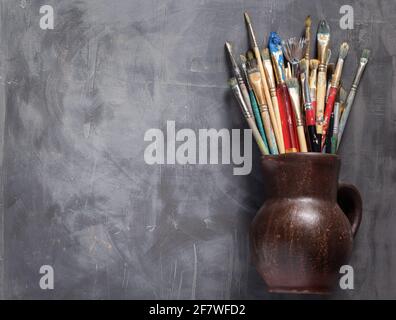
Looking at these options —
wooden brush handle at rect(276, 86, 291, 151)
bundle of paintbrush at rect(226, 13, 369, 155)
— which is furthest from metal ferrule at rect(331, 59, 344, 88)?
wooden brush handle at rect(276, 86, 291, 151)

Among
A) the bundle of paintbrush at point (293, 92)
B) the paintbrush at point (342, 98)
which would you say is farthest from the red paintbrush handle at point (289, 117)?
the paintbrush at point (342, 98)

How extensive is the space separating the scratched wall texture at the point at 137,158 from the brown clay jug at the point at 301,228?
12cm

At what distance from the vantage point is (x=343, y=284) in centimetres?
132

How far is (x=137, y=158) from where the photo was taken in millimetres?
1323

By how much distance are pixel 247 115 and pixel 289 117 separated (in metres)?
0.08

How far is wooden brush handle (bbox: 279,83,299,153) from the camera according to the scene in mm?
1253

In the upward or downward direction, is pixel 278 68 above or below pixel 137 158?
above

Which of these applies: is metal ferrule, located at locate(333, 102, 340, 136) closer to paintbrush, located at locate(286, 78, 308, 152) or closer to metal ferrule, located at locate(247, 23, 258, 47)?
paintbrush, located at locate(286, 78, 308, 152)

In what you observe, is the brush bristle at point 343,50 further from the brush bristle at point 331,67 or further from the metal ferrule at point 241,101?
the metal ferrule at point 241,101

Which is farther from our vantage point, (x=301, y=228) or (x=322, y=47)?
(x=322, y=47)

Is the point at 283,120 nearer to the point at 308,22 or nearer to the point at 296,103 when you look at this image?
the point at 296,103

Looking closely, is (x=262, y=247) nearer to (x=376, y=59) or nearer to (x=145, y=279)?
(x=145, y=279)

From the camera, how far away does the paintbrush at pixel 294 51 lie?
4.23 ft

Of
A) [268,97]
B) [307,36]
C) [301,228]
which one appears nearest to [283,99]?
[268,97]
